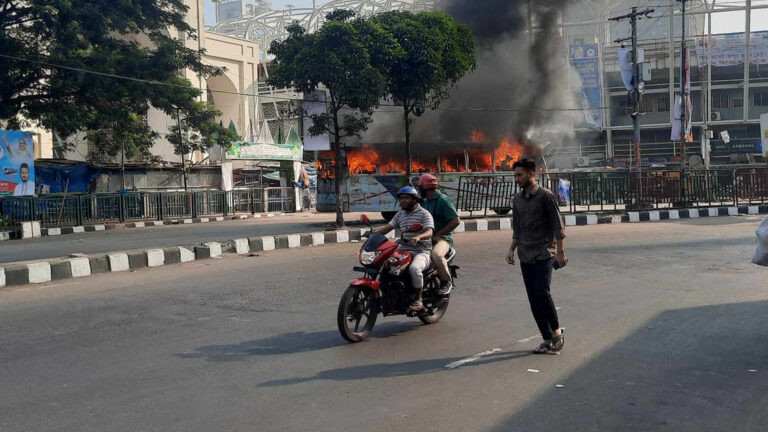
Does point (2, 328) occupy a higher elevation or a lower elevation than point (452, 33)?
lower

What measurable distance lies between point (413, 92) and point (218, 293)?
599 inches

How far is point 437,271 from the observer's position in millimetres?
6855

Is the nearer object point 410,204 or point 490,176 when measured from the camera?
point 410,204

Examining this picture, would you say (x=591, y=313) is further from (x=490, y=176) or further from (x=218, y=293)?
(x=490, y=176)

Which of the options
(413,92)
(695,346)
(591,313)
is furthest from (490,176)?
(695,346)

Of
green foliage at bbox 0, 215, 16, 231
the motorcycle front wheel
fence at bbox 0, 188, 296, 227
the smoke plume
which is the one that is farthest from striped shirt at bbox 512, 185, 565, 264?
the smoke plume

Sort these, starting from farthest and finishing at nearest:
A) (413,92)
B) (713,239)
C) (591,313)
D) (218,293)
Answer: (413,92) → (713,239) → (218,293) → (591,313)

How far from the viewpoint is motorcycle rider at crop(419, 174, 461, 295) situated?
6793 millimetres

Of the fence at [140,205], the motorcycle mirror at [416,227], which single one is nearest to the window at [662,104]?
the fence at [140,205]

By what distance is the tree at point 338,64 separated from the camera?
66.6 feet

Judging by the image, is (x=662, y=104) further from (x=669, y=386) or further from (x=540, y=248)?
(x=669, y=386)

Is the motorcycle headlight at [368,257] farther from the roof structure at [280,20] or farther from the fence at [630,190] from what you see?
the roof structure at [280,20]

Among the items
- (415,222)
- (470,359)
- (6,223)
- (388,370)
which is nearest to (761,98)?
(6,223)

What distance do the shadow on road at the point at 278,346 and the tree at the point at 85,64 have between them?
18.0 meters
